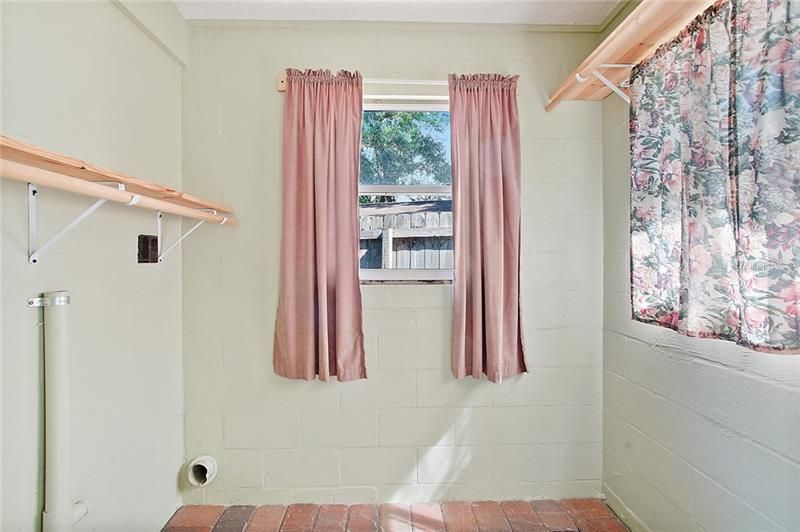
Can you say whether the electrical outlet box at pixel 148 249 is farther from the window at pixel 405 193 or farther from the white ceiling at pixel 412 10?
the white ceiling at pixel 412 10

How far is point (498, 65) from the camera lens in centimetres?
211

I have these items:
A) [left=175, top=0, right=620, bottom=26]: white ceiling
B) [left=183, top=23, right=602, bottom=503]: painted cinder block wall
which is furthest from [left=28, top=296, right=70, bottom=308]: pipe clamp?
[left=175, top=0, right=620, bottom=26]: white ceiling

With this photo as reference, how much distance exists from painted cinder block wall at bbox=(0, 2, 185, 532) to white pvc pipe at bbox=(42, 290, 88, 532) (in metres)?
0.04

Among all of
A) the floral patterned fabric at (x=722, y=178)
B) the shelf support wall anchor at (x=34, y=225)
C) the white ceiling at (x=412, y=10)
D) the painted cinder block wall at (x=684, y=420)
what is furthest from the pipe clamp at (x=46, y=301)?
the painted cinder block wall at (x=684, y=420)

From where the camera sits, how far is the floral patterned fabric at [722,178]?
40.3 inches

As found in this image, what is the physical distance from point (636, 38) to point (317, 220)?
141 cm

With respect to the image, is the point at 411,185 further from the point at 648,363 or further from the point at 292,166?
the point at 648,363

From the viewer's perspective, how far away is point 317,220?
1953mm

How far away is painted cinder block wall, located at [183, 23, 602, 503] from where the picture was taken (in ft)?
6.75

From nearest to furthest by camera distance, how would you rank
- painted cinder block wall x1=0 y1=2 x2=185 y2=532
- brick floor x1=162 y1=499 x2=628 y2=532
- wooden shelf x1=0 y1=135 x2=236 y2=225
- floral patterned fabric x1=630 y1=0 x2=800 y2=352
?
wooden shelf x1=0 y1=135 x2=236 y2=225
floral patterned fabric x1=630 y1=0 x2=800 y2=352
painted cinder block wall x1=0 y1=2 x2=185 y2=532
brick floor x1=162 y1=499 x2=628 y2=532

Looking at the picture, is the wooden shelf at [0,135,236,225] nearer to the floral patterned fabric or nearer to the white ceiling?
the white ceiling

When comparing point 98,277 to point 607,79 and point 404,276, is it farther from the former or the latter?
point 607,79

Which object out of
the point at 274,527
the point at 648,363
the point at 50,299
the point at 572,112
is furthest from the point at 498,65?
the point at 274,527

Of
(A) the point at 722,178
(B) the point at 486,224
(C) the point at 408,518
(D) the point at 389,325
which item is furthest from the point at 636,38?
(C) the point at 408,518
